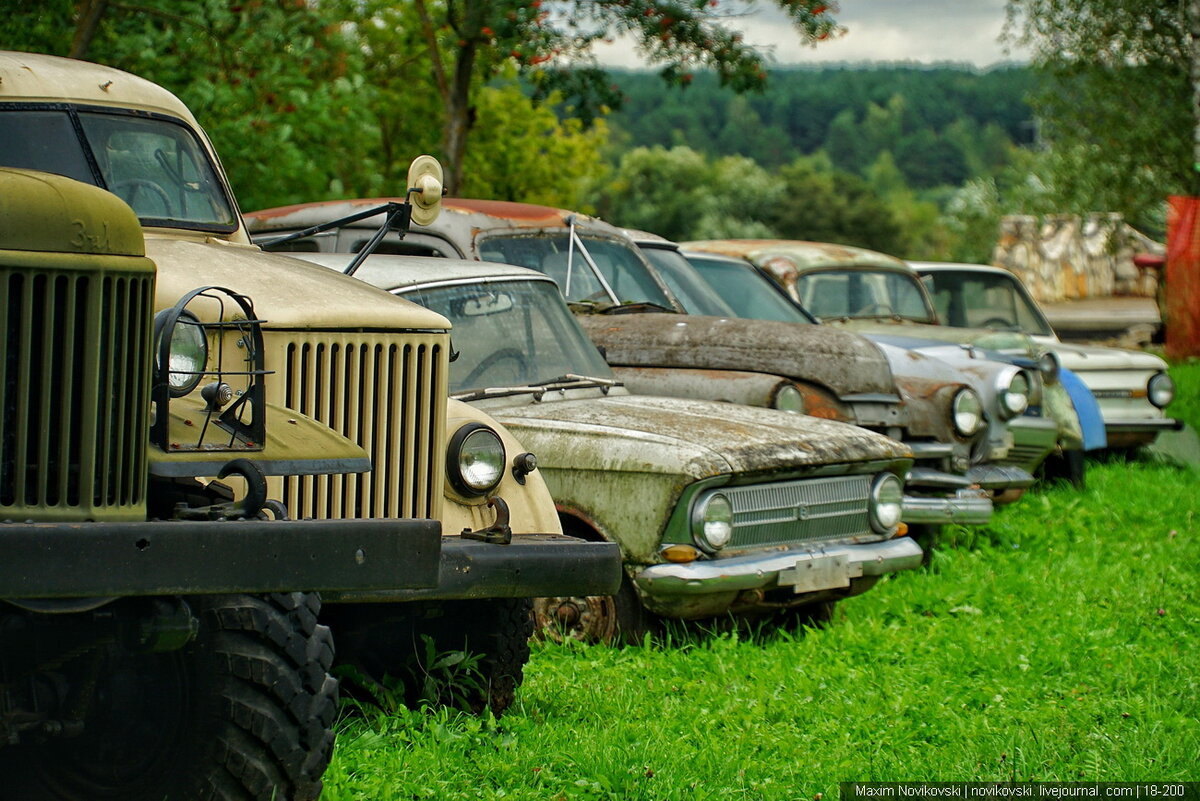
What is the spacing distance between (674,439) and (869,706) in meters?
1.29

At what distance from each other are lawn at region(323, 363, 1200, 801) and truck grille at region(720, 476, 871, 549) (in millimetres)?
492

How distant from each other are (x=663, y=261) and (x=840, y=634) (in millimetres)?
3174

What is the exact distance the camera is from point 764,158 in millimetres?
122438

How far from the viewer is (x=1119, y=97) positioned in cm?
1916

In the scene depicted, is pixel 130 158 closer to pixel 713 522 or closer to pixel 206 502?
pixel 206 502

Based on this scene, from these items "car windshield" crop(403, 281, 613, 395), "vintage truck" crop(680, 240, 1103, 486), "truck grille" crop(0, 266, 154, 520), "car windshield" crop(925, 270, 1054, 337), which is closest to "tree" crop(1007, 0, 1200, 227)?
"car windshield" crop(925, 270, 1054, 337)

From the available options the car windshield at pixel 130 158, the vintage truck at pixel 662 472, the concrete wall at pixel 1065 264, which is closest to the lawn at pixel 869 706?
the vintage truck at pixel 662 472

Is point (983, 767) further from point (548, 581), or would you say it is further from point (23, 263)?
point (23, 263)

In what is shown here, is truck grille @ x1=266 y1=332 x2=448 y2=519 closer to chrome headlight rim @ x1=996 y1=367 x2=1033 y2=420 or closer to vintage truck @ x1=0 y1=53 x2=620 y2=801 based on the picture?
vintage truck @ x1=0 y1=53 x2=620 y2=801

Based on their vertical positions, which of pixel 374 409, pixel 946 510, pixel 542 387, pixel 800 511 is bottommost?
pixel 946 510

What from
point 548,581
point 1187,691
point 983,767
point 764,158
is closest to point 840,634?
point 1187,691

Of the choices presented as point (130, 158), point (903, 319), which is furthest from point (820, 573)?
point (903, 319)

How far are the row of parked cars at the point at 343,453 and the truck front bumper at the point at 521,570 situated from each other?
0.01m

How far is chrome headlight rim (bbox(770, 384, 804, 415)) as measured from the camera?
301 inches
